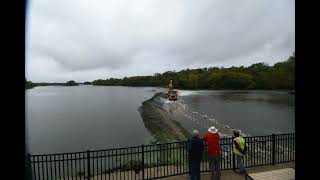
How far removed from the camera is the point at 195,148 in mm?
7652

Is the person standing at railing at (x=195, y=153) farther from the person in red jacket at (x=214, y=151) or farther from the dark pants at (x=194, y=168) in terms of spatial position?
the person in red jacket at (x=214, y=151)

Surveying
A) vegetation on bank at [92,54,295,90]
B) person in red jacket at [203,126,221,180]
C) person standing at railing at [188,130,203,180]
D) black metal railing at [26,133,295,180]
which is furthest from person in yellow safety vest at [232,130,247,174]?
vegetation on bank at [92,54,295,90]

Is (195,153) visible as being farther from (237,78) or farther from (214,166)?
(237,78)

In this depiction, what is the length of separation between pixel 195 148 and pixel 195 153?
14 centimetres

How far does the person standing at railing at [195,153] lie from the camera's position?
25.0 feet

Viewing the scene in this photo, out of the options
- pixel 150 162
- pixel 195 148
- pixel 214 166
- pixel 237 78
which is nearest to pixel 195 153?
pixel 195 148

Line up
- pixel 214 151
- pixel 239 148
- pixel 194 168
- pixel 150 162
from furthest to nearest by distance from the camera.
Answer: pixel 150 162 → pixel 239 148 → pixel 214 151 → pixel 194 168
